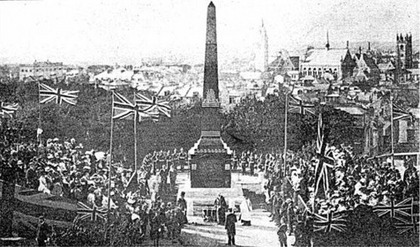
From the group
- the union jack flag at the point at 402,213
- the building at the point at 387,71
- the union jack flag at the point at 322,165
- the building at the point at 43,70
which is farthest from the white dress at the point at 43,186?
the building at the point at 387,71

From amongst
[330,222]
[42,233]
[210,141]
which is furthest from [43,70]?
[330,222]

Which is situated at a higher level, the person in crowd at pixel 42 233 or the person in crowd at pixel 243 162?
the person in crowd at pixel 243 162

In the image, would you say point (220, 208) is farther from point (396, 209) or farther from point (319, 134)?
point (396, 209)

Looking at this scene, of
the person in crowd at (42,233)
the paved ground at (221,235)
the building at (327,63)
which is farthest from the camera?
the building at (327,63)

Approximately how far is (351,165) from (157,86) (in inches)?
108

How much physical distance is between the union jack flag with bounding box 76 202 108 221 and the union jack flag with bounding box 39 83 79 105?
4.30 feet

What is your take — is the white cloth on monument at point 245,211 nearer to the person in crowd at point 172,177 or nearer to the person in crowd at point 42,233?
the person in crowd at point 172,177

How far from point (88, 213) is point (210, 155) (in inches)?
68.0

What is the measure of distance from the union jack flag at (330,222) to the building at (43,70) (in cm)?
374

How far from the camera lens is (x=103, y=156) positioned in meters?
7.71

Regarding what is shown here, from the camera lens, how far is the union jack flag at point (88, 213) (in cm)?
757

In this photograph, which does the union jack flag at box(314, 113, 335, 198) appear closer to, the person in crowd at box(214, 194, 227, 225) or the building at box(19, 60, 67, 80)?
the person in crowd at box(214, 194, 227, 225)

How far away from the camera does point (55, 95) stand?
7.59m

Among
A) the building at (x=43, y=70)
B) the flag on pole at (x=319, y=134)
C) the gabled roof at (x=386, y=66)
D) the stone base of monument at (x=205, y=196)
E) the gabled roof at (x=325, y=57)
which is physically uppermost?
the gabled roof at (x=325, y=57)
